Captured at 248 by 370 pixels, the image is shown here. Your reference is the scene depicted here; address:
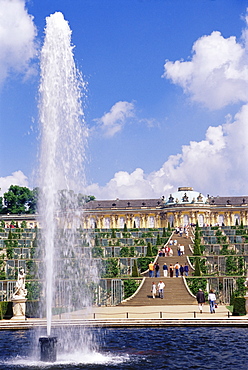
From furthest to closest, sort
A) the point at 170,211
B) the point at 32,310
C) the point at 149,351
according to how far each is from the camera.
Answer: the point at 170,211 → the point at 32,310 → the point at 149,351

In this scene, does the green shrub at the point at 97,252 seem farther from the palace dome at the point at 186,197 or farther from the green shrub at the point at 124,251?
the palace dome at the point at 186,197

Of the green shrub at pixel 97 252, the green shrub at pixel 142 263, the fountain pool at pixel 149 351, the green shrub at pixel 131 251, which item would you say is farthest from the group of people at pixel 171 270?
the fountain pool at pixel 149 351

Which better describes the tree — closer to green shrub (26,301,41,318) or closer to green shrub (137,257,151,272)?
green shrub (137,257,151,272)

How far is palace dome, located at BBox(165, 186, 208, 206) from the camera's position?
84438mm

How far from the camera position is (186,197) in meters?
84.2

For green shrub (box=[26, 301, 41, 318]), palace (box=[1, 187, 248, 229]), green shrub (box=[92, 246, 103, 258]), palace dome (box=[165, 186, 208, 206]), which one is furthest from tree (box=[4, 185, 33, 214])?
green shrub (box=[26, 301, 41, 318])

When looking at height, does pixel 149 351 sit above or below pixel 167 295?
below

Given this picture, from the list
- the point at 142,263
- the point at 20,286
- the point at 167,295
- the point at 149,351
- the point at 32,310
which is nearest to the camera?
the point at 149,351

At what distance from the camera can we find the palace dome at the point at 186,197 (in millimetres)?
84438

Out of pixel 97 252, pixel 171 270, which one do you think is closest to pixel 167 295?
pixel 171 270

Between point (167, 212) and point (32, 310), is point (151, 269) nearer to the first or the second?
point (32, 310)

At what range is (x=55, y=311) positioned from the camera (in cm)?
2116

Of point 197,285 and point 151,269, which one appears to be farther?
point 151,269

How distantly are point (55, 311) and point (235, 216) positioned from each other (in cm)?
6711
